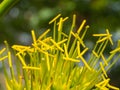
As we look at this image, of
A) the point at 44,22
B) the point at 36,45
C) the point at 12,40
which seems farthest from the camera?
the point at 12,40

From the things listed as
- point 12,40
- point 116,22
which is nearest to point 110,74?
point 116,22

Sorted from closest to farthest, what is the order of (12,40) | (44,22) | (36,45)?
(36,45)
(44,22)
(12,40)

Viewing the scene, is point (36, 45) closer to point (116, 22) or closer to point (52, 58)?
point (52, 58)

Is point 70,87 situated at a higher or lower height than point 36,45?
lower

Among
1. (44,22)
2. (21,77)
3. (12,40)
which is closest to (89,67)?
(21,77)

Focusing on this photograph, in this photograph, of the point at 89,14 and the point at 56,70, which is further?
the point at 89,14

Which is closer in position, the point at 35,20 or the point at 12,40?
the point at 35,20

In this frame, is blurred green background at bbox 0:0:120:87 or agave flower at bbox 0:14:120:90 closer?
agave flower at bbox 0:14:120:90

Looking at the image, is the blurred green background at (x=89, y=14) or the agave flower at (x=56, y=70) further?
the blurred green background at (x=89, y=14)

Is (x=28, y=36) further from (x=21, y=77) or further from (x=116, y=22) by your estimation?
(x=21, y=77)
